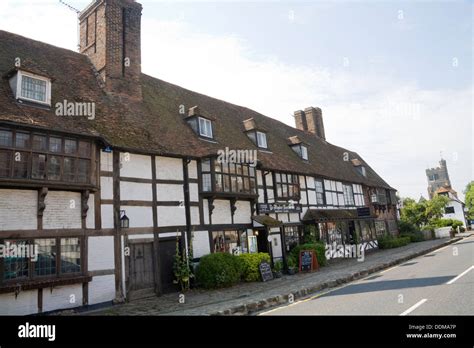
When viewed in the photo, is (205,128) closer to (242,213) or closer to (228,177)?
(228,177)

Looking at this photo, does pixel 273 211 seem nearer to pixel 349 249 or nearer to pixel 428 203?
pixel 349 249

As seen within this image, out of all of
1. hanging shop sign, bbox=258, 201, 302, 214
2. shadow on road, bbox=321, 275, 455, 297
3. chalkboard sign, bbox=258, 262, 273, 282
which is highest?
hanging shop sign, bbox=258, 201, 302, 214

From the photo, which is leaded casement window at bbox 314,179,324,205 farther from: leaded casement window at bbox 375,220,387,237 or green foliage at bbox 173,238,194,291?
green foliage at bbox 173,238,194,291

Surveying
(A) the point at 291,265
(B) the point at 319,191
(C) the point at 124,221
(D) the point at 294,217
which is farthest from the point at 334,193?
(C) the point at 124,221

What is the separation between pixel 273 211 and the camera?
18438mm

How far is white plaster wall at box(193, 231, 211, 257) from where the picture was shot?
571 inches

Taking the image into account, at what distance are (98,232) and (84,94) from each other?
5.53 meters

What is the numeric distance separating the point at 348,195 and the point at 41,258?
22.8m

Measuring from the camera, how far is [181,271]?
13.3 meters

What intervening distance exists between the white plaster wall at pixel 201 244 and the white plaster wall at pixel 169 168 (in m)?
2.49

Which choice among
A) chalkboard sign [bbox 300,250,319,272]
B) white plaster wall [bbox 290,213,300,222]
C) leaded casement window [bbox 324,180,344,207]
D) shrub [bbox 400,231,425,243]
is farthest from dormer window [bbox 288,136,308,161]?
shrub [bbox 400,231,425,243]

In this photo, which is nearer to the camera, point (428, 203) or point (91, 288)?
point (91, 288)

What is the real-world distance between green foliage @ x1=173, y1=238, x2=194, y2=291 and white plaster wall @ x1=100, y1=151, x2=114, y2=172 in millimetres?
3695
